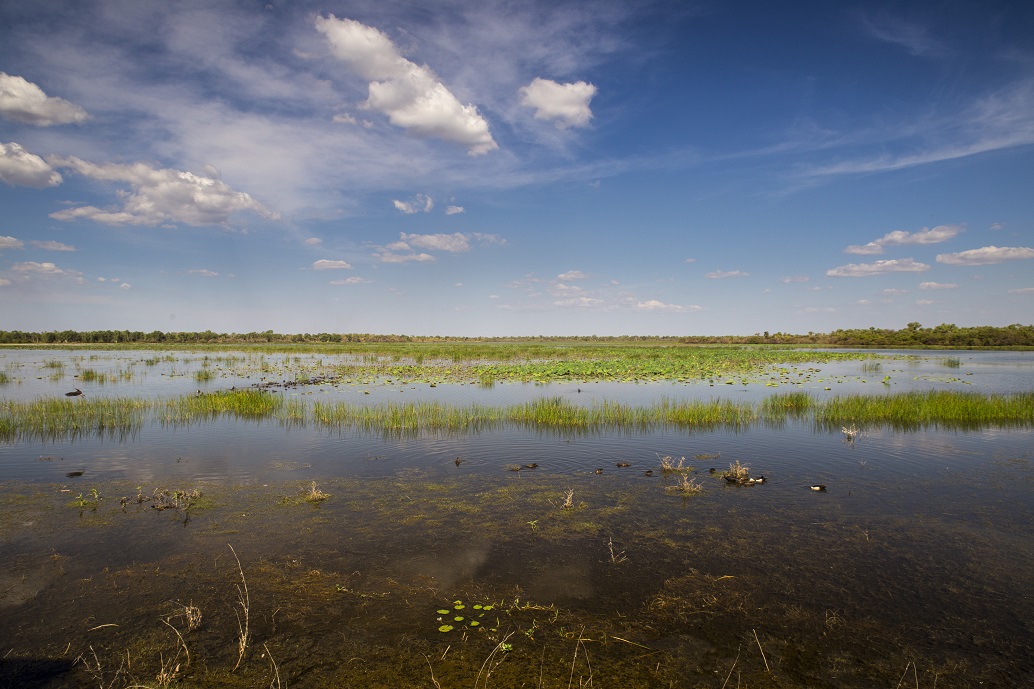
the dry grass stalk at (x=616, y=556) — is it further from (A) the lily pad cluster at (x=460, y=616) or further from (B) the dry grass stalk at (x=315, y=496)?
(B) the dry grass stalk at (x=315, y=496)

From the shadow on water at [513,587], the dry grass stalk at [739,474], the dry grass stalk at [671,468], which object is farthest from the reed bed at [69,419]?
the dry grass stalk at [739,474]

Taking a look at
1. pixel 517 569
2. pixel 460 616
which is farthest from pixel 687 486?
pixel 460 616

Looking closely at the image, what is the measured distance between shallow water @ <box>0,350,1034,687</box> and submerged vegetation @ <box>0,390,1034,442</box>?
3.04 metres

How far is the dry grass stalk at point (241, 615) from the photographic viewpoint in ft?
16.6

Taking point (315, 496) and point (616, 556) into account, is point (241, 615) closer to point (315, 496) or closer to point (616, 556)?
point (315, 496)

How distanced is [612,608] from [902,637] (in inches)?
119

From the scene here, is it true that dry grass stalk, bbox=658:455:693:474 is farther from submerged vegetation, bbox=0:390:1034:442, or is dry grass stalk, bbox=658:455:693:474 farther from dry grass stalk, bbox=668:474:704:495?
submerged vegetation, bbox=0:390:1034:442

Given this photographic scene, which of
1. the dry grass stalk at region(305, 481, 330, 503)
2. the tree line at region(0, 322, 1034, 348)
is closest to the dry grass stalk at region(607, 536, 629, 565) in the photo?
the dry grass stalk at region(305, 481, 330, 503)

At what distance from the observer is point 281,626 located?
5.56 meters

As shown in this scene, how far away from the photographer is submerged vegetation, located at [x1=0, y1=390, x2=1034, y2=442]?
16125mm

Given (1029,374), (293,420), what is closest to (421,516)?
(293,420)

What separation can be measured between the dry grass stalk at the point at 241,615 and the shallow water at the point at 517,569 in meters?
0.07

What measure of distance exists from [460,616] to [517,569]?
52.0 inches

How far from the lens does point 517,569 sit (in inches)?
272
